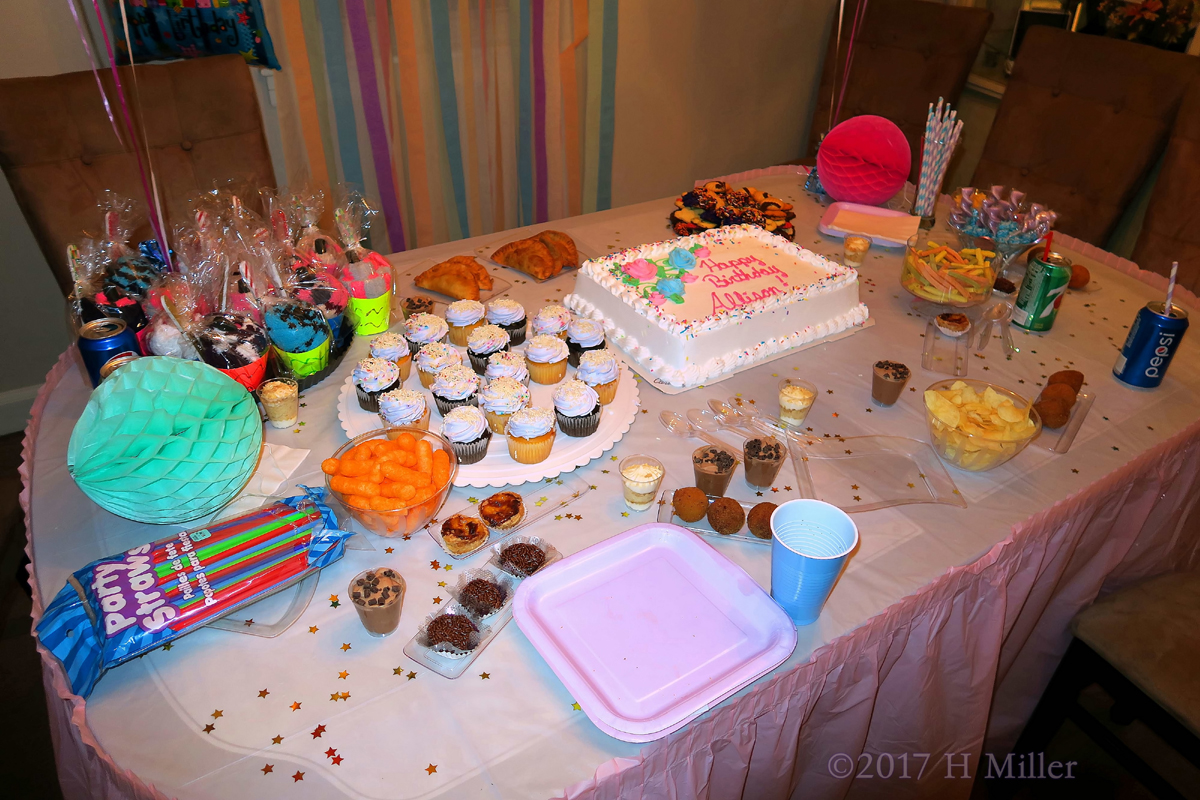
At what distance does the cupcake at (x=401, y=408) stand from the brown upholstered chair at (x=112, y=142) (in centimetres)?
130

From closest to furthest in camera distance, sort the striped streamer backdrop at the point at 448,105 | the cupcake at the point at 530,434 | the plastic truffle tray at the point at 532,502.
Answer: the plastic truffle tray at the point at 532,502 → the cupcake at the point at 530,434 → the striped streamer backdrop at the point at 448,105

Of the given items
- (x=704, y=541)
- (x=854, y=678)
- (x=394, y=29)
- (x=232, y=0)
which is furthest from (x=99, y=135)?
(x=854, y=678)

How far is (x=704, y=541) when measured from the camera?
1506 millimetres

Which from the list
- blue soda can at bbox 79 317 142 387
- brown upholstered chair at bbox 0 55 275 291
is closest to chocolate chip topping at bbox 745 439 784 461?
blue soda can at bbox 79 317 142 387

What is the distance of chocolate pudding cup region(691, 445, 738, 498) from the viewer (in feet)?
5.22

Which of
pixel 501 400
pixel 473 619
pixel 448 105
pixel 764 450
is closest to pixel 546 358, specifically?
pixel 501 400

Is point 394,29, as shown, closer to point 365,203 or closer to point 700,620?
point 365,203

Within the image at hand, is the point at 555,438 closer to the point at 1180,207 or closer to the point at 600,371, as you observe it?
the point at 600,371

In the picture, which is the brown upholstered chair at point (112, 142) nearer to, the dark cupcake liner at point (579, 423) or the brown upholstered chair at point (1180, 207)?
the dark cupcake liner at point (579, 423)

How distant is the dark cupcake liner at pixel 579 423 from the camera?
1.74 meters

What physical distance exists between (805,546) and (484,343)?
3.22 feet

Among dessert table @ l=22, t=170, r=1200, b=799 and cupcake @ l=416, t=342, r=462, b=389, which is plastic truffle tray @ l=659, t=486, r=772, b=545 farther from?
cupcake @ l=416, t=342, r=462, b=389

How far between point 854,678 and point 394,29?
10.7 feet

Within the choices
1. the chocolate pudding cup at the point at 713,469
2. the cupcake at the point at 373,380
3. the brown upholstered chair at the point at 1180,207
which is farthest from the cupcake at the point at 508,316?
the brown upholstered chair at the point at 1180,207
